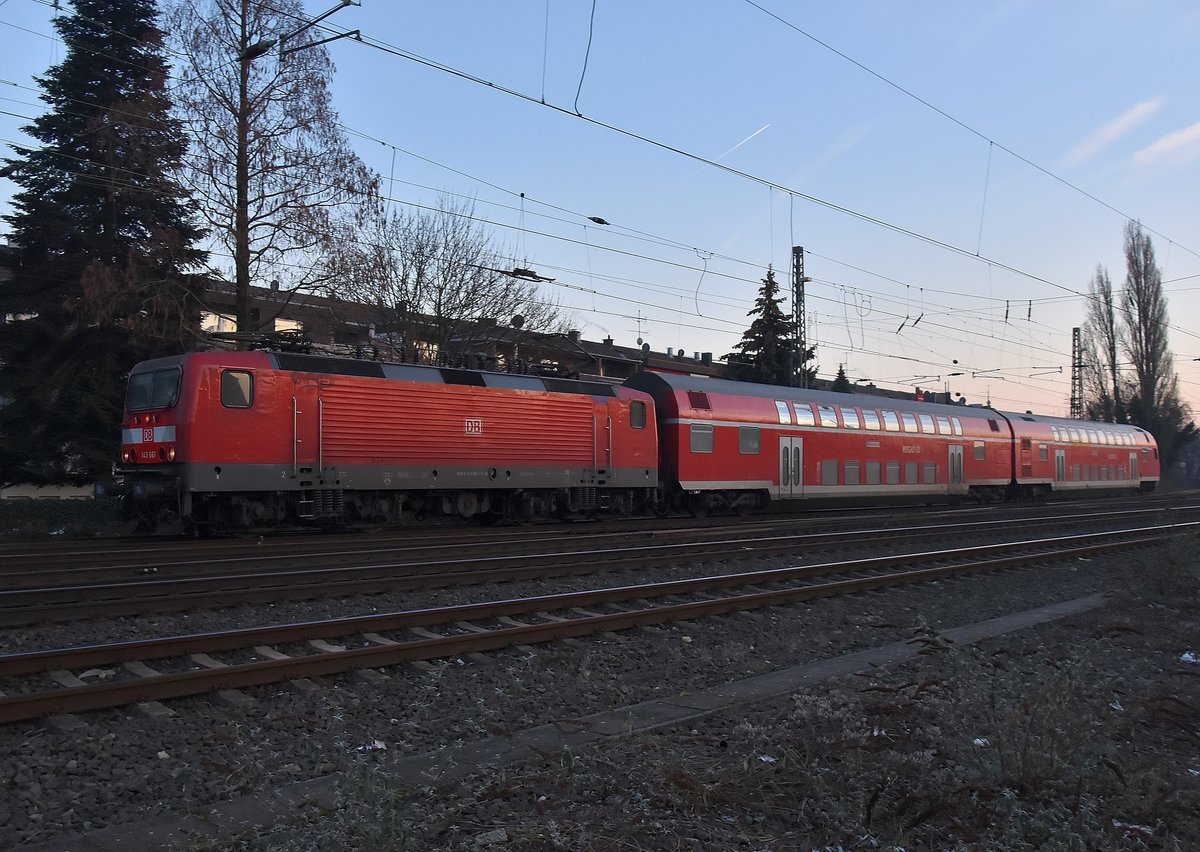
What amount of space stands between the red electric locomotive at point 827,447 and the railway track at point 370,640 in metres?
10.5

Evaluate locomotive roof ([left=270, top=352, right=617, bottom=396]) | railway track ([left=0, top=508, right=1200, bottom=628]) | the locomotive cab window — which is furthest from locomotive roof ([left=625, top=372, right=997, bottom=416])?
the locomotive cab window

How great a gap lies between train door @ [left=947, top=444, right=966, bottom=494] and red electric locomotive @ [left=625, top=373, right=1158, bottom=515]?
0.04 meters

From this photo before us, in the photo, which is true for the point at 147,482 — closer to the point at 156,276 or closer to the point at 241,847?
the point at 156,276

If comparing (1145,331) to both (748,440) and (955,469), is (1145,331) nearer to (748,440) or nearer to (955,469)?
(955,469)

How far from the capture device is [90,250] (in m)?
23.2

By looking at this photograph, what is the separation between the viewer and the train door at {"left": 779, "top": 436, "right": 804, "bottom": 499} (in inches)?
1002

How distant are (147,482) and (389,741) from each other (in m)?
11.5

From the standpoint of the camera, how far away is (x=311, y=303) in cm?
2320

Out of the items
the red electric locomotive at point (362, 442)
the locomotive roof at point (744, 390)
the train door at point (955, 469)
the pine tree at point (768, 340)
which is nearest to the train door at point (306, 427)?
the red electric locomotive at point (362, 442)

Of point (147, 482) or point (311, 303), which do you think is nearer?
point (147, 482)

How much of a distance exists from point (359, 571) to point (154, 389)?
683 centimetres

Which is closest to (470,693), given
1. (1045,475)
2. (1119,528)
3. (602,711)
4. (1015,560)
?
(602,711)

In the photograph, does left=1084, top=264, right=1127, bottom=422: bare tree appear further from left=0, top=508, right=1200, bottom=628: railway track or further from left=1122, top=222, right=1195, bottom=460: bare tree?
left=0, top=508, right=1200, bottom=628: railway track

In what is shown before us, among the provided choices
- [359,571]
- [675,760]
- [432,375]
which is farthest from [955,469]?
[675,760]
